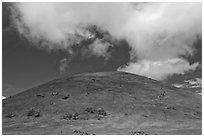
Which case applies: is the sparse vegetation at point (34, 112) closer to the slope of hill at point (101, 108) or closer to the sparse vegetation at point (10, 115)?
the slope of hill at point (101, 108)

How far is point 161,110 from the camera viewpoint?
7831 centimetres

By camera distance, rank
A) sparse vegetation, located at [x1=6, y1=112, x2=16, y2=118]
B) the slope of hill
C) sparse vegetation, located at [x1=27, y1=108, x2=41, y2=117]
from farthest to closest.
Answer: sparse vegetation, located at [x1=6, y1=112, x2=16, y2=118], sparse vegetation, located at [x1=27, y1=108, x2=41, y2=117], the slope of hill

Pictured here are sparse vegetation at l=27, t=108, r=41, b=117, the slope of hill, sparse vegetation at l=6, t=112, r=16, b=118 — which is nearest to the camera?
the slope of hill

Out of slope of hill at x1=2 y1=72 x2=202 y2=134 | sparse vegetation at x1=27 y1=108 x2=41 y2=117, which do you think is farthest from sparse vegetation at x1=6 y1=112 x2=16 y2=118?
sparse vegetation at x1=27 y1=108 x2=41 y2=117

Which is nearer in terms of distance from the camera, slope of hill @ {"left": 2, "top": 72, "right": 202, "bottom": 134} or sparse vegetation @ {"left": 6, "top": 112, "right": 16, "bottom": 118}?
slope of hill @ {"left": 2, "top": 72, "right": 202, "bottom": 134}

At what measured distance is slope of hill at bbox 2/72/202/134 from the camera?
63.1 m

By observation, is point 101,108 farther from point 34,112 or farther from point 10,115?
point 10,115

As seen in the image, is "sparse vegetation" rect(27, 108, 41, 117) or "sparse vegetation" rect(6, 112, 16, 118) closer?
"sparse vegetation" rect(27, 108, 41, 117)

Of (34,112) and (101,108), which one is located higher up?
(101,108)

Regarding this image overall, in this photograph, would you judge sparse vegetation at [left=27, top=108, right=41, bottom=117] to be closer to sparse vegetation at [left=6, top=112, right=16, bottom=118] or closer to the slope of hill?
the slope of hill

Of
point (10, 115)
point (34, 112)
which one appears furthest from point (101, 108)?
point (10, 115)

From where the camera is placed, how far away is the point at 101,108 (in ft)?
260

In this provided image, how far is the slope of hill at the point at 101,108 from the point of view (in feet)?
207

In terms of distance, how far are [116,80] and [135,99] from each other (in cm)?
2662
